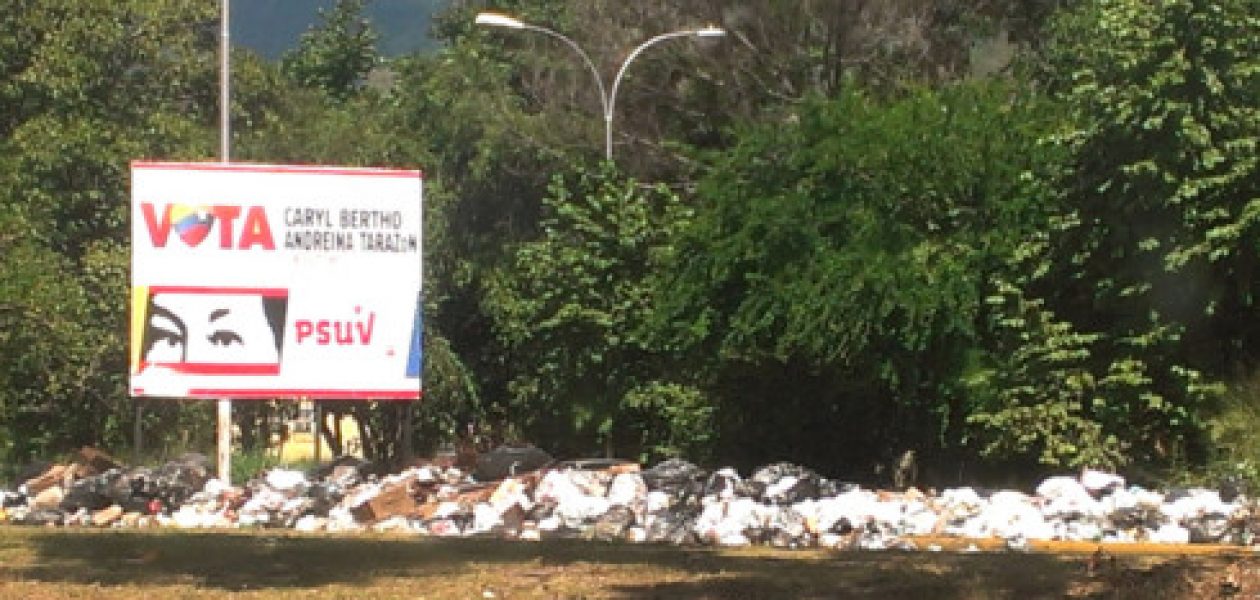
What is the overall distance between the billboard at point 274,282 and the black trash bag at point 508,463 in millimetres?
2153

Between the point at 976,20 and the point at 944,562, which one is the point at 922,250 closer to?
the point at 944,562

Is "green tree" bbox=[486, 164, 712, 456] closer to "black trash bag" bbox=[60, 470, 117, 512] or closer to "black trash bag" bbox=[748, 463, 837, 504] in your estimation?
"black trash bag" bbox=[748, 463, 837, 504]

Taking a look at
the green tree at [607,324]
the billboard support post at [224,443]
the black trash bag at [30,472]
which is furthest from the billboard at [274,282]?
the green tree at [607,324]

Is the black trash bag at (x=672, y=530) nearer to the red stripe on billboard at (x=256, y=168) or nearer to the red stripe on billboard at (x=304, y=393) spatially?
the red stripe on billboard at (x=304, y=393)

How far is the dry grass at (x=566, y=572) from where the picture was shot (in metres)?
10.1

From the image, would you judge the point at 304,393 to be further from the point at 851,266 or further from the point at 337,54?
the point at 337,54

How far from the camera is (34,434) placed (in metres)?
31.1

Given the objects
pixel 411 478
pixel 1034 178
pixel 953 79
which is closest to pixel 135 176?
pixel 411 478

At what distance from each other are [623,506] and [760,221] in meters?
6.22

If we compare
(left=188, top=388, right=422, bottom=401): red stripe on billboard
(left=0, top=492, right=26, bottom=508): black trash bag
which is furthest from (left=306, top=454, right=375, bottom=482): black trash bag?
(left=0, top=492, right=26, bottom=508): black trash bag

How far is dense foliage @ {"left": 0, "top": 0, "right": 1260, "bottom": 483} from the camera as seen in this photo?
2105 centimetres

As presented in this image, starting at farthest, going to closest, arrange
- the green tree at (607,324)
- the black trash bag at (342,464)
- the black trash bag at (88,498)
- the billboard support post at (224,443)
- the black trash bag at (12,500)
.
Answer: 1. the green tree at (607,324)
2. the black trash bag at (342,464)
3. the billboard support post at (224,443)
4. the black trash bag at (12,500)
5. the black trash bag at (88,498)

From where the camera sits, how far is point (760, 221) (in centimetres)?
2364

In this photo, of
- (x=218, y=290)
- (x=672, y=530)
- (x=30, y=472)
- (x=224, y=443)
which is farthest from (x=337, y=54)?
(x=672, y=530)
